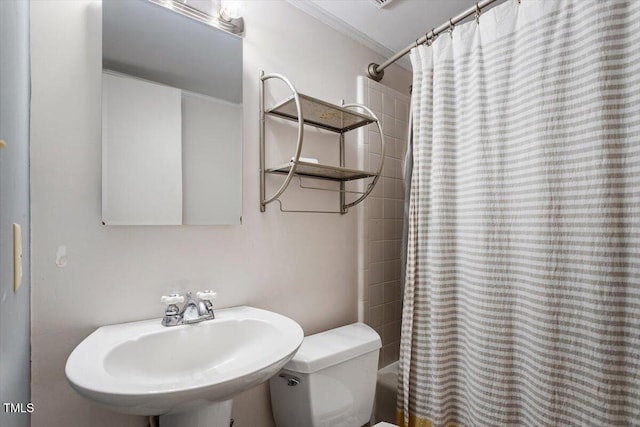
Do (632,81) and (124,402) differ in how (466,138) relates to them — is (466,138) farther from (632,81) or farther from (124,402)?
(124,402)

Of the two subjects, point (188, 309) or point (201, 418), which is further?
point (188, 309)

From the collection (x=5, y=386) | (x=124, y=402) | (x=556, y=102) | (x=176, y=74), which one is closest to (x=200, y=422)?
(x=124, y=402)

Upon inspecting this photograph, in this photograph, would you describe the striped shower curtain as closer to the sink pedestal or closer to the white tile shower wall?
the white tile shower wall

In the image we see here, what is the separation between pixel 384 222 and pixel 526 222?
0.83 metres

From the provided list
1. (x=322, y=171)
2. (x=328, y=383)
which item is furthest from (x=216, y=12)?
(x=328, y=383)

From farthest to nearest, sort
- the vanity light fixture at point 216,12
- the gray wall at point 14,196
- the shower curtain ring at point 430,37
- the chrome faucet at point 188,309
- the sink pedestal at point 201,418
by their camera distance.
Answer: the shower curtain ring at point 430,37
the vanity light fixture at point 216,12
the chrome faucet at point 188,309
the sink pedestal at point 201,418
the gray wall at point 14,196

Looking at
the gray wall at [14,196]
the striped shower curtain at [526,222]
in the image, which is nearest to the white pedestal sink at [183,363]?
the gray wall at [14,196]

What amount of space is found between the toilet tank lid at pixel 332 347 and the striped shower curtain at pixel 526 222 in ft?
0.67

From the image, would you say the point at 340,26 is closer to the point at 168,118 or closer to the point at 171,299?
the point at 168,118

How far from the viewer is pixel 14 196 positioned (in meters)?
0.70

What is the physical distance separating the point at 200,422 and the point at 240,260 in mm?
571

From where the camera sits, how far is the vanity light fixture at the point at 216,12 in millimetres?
1192

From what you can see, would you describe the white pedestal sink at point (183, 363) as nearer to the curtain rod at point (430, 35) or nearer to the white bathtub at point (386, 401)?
the white bathtub at point (386, 401)

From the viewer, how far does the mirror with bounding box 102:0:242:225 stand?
1042 millimetres
